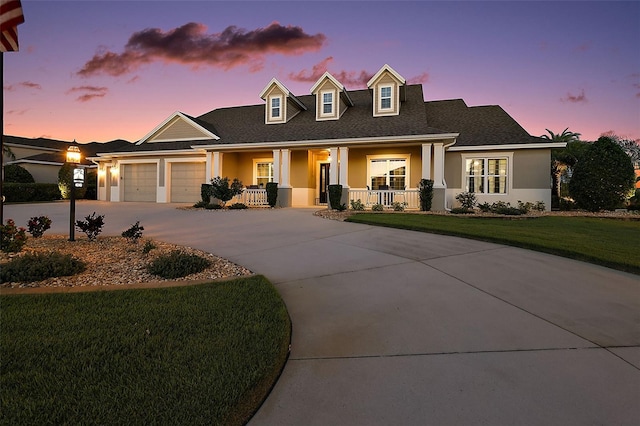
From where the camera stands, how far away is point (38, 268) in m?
4.27

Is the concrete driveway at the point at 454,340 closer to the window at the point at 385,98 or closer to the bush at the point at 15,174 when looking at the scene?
the window at the point at 385,98

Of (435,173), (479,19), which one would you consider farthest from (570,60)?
(435,173)

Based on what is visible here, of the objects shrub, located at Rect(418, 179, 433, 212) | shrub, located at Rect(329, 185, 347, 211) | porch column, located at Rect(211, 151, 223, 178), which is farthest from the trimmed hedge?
shrub, located at Rect(418, 179, 433, 212)

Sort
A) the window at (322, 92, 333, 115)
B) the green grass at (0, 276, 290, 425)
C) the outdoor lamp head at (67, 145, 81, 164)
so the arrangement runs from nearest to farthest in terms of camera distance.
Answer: the green grass at (0, 276, 290, 425)
the outdoor lamp head at (67, 145, 81, 164)
the window at (322, 92, 333, 115)

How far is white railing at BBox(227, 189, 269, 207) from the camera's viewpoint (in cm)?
1647

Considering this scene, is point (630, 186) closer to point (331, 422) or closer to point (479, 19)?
point (479, 19)

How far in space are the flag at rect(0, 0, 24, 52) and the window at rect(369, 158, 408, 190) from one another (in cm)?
1400

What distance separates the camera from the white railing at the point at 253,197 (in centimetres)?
1647

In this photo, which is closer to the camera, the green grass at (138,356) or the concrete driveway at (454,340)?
the green grass at (138,356)

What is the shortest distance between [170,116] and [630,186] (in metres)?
24.0

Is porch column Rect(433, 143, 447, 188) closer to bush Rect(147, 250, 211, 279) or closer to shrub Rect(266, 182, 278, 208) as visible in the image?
shrub Rect(266, 182, 278, 208)

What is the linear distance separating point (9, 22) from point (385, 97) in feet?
48.7

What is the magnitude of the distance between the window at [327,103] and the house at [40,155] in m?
17.6

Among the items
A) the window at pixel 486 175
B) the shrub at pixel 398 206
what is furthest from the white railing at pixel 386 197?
the window at pixel 486 175
